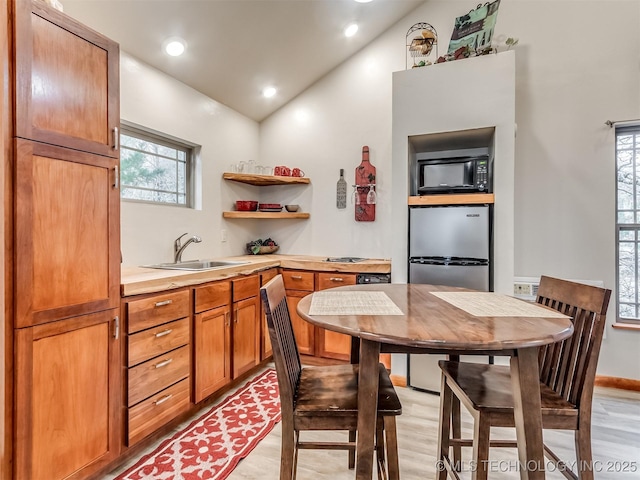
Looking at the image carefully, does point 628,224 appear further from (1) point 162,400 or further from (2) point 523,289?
(1) point 162,400

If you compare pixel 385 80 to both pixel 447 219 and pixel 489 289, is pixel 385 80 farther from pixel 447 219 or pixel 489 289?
pixel 489 289

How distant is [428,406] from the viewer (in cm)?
245

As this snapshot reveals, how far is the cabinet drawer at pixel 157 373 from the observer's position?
180 centimetres

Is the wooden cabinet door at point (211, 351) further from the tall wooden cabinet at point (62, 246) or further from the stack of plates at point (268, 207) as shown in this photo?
the stack of plates at point (268, 207)

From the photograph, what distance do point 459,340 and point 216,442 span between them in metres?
1.64

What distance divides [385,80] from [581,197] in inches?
79.7

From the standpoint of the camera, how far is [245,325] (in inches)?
107

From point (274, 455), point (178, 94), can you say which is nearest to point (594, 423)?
point (274, 455)

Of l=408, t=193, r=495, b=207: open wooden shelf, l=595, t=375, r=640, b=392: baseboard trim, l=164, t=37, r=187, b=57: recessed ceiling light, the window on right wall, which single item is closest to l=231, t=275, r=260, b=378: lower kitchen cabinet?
l=408, t=193, r=495, b=207: open wooden shelf

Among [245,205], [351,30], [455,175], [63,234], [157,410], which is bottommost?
[157,410]

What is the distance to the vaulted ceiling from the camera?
2256mm

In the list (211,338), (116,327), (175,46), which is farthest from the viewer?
(175,46)

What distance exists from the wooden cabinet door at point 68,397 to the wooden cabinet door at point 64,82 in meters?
0.81

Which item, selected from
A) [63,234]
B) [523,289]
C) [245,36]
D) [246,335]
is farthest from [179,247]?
[523,289]
